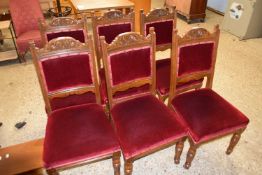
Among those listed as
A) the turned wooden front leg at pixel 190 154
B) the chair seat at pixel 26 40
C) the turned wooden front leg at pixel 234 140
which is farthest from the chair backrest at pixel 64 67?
the chair seat at pixel 26 40

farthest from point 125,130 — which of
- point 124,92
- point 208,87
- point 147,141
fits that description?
point 208,87

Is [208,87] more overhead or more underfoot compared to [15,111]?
more overhead

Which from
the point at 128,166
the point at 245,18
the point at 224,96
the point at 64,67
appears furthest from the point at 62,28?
the point at 245,18

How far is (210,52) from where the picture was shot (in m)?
1.69

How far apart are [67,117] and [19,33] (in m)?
2.31

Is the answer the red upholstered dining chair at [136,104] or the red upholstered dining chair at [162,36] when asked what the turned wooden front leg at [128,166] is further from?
the red upholstered dining chair at [162,36]

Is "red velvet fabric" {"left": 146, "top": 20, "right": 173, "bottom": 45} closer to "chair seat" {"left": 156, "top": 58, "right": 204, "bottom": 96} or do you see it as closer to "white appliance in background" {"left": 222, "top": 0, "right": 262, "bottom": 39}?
"chair seat" {"left": 156, "top": 58, "right": 204, "bottom": 96}

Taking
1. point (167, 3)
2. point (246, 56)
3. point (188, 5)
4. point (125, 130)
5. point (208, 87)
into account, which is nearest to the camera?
point (125, 130)

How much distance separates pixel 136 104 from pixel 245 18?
322 centimetres

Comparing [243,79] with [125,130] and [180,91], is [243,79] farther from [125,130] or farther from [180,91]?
[125,130]

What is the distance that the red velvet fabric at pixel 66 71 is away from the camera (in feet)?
4.85

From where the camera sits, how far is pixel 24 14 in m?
3.21

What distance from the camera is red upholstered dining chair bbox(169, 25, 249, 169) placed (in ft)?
4.92

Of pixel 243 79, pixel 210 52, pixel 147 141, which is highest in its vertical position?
pixel 210 52
